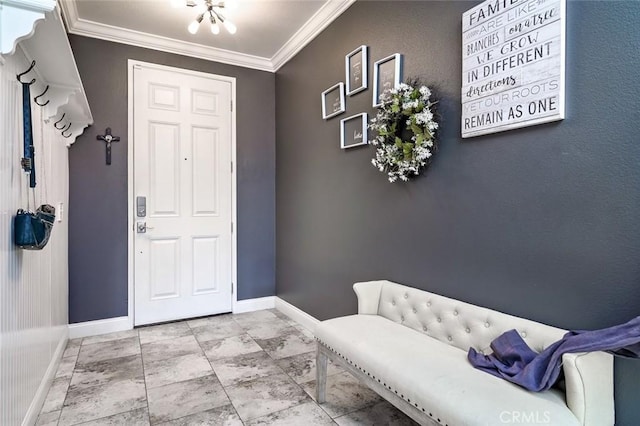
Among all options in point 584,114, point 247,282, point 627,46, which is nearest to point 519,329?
point 584,114

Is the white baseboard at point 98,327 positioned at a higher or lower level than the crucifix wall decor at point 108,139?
lower

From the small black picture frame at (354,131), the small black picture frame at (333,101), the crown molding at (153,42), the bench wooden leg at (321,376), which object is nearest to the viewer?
the bench wooden leg at (321,376)

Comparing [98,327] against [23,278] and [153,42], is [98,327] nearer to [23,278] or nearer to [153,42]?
[23,278]

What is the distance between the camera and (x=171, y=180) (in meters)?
3.49

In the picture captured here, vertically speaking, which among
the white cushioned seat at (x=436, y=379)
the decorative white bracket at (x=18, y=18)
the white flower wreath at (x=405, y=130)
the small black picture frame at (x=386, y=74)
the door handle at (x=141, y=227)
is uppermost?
the small black picture frame at (x=386, y=74)

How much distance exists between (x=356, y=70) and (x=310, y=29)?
2.89 feet

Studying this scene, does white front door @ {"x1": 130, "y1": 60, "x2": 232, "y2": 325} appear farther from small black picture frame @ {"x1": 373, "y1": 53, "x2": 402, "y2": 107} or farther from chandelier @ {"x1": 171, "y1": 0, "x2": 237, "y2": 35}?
small black picture frame @ {"x1": 373, "y1": 53, "x2": 402, "y2": 107}

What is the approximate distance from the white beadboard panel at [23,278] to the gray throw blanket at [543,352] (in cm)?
195

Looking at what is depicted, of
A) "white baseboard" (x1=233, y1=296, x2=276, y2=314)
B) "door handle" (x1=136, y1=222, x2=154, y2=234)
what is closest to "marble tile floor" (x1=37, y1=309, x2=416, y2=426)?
"white baseboard" (x1=233, y1=296, x2=276, y2=314)

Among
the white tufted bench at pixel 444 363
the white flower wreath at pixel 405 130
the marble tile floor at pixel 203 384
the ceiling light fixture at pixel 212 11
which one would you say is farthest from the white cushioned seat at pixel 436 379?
the ceiling light fixture at pixel 212 11

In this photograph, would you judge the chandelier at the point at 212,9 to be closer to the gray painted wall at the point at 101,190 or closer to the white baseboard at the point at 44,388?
the gray painted wall at the point at 101,190

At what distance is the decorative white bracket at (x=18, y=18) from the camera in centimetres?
124

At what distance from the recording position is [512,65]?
1.57m

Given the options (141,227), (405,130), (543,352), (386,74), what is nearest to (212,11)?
(386,74)
